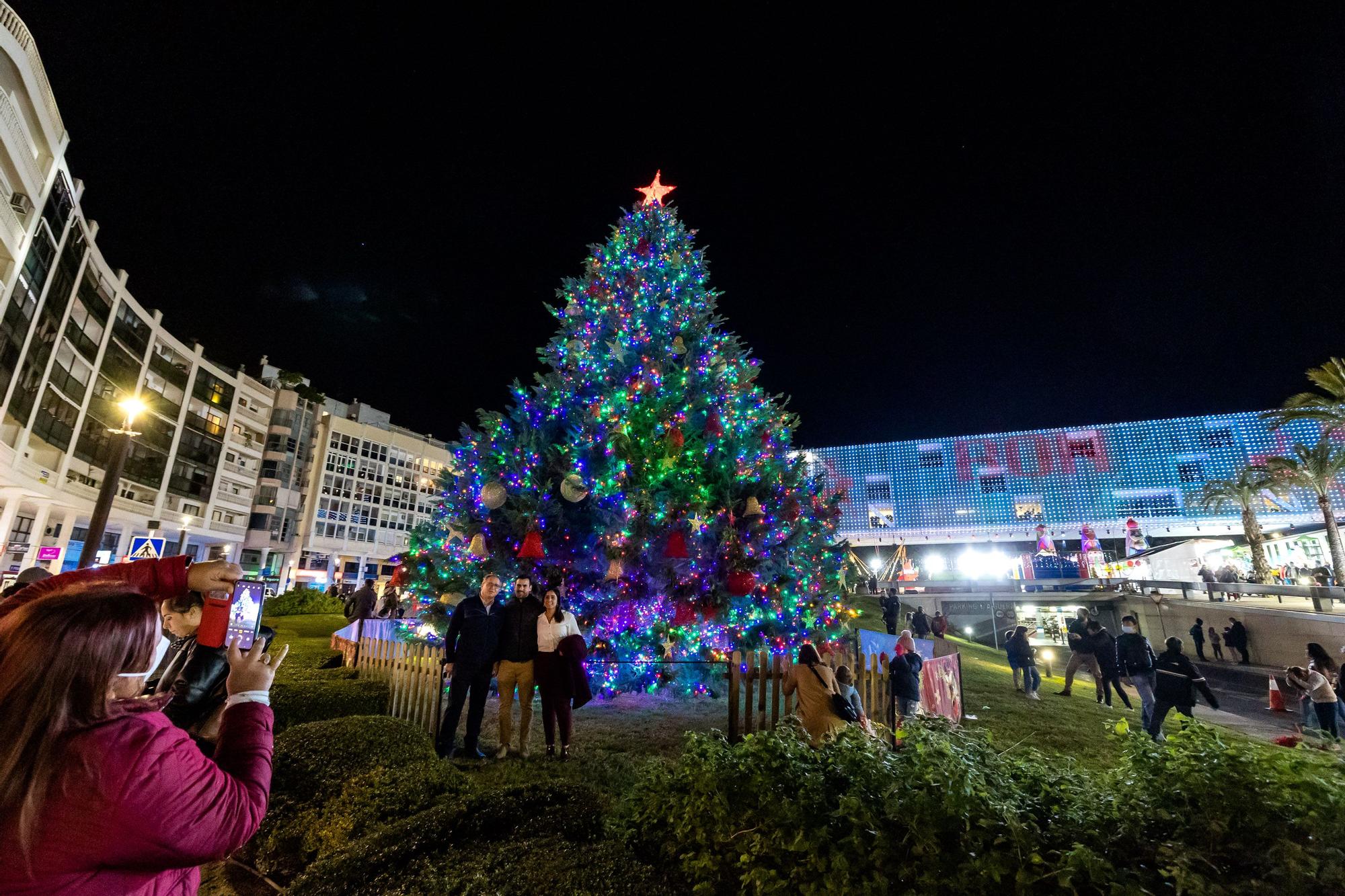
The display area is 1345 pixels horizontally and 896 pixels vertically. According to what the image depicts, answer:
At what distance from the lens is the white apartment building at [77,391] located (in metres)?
20.9

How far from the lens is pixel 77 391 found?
3172 centimetres

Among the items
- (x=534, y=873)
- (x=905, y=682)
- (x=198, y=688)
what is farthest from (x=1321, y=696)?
(x=198, y=688)

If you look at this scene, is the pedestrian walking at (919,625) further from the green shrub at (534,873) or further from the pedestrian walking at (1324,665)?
the green shrub at (534,873)

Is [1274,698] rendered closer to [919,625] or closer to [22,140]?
[919,625]

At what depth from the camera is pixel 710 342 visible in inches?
437

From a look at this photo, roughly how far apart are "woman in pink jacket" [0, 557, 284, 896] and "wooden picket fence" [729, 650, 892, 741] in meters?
5.32

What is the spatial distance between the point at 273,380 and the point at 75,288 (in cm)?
2649

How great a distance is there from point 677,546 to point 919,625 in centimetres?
2026

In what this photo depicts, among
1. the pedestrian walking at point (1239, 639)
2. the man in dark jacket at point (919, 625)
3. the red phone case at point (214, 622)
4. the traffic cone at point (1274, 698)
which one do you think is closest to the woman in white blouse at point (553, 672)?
the red phone case at point (214, 622)

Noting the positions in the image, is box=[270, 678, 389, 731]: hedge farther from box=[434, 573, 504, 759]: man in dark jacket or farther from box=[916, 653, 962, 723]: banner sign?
box=[916, 653, 962, 723]: banner sign

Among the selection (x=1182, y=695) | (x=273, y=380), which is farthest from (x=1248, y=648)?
(x=273, y=380)

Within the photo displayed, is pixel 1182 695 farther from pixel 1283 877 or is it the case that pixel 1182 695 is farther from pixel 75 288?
pixel 75 288

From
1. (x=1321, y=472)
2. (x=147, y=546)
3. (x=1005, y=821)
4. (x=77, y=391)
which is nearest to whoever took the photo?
(x=1005, y=821)

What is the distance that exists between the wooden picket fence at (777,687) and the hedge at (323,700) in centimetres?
414
